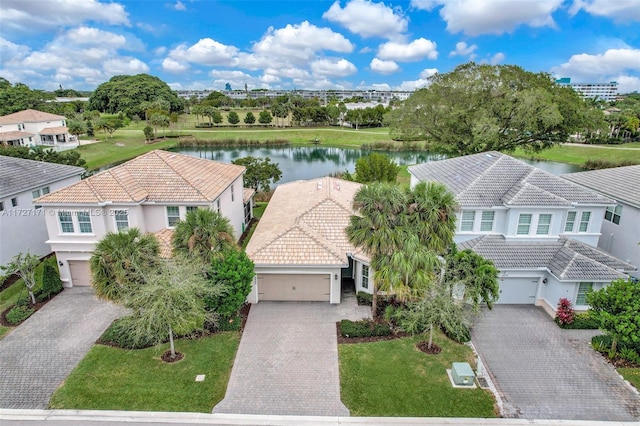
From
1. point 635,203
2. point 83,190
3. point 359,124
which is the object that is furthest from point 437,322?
point 359,124

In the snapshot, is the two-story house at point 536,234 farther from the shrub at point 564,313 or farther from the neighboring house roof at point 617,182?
the neighboring house roof at point 617,182

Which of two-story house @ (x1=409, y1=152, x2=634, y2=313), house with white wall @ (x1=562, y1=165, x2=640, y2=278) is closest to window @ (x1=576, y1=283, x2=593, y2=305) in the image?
two-story house @ (x1=409, y1=152, x2=634, y2=313)

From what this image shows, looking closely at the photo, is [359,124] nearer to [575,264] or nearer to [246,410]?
[575,264]

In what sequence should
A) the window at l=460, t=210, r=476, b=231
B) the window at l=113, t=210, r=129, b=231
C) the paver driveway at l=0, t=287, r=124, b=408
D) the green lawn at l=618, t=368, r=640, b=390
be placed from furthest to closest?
the window at l=460, t=210, r=476, b=231 < the window at l=113, t=210, r=129, b=231 < the green lawn at l=618, t=368, r=640, b=390 < the paver driveway at l=0, t=287, r=124, b=408

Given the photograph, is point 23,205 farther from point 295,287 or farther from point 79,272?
point 295,287

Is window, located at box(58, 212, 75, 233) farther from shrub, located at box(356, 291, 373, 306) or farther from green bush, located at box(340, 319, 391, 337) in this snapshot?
shrub, located at box(356, 291, 373, 306)

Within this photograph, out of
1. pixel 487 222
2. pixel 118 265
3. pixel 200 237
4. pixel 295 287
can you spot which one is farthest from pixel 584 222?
pixel 118 265
